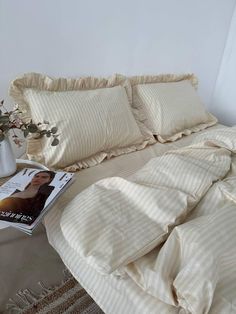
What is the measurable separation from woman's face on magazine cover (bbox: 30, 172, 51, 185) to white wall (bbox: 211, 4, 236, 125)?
185 cm

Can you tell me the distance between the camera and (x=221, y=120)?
2.37 m

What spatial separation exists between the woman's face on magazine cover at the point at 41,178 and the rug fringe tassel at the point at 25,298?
1.74ft

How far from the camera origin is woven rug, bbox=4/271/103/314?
1054 mm

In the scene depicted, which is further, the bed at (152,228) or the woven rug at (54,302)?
the woven rug at (54,302)

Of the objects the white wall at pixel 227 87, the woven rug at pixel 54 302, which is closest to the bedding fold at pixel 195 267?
the woven rug at pixel 54 302

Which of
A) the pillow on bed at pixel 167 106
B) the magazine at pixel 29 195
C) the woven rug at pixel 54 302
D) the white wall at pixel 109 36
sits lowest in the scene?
the woven rug at pixel 54 302

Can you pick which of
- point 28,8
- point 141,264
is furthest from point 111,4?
point 141,264

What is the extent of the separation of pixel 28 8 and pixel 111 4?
47 centimetres

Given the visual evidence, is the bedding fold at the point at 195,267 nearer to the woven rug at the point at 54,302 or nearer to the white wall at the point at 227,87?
the woven rug at the point at 54,302

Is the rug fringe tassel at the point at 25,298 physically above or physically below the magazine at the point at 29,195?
below

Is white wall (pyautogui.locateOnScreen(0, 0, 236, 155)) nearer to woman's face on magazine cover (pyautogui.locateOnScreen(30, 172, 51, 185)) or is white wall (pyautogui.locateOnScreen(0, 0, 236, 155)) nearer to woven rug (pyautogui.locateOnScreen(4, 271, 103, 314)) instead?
woman's face on magazine cover (pyautogui.locateOnScreen(30, 172, 51, 185))

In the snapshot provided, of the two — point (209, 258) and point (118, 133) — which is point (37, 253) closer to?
point (118, 133)

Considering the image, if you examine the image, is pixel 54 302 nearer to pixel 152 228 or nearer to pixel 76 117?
pixel 152 228

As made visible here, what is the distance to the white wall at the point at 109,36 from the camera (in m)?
1.17
